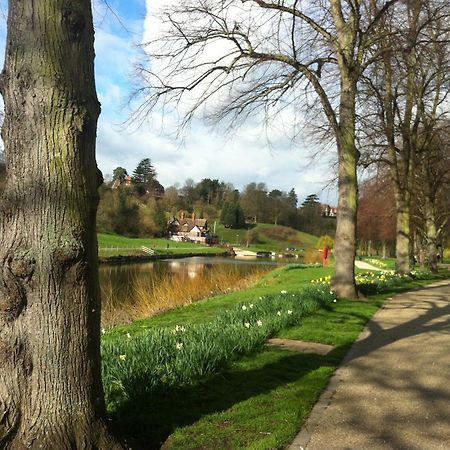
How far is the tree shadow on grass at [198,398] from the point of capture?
3988 mm

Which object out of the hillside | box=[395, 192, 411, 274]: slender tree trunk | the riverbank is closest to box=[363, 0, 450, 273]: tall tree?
box=[395, 192, 411, 274]: slender tree trunk

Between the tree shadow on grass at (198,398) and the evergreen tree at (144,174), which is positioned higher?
the evergreen tree at (144,174)

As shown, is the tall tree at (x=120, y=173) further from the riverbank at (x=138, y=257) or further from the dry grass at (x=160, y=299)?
the dry grass at (x=160, y=299)

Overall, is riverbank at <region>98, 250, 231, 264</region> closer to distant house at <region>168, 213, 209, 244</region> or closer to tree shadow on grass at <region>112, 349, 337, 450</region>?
distant house at <region>168, 213, 209, 244</region>

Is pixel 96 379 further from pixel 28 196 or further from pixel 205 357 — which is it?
pixel 205 357

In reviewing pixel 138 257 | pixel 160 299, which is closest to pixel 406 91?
pixel 160 299

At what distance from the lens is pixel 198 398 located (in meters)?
4.78

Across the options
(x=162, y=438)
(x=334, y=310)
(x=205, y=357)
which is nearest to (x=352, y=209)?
(x=334, y=310)

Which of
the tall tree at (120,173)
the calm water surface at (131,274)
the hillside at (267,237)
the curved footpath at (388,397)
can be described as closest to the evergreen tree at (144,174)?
the tall tree at (120,173)

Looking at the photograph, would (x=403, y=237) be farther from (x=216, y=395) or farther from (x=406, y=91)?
(x=216, y=395)

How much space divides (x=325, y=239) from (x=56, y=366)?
212 feet

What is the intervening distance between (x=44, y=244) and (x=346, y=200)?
10.6 metres

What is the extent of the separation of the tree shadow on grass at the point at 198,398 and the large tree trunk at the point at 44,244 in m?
0.54

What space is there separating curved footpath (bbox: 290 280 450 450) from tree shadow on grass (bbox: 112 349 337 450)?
0.55 m
